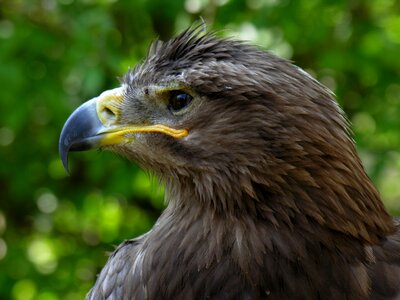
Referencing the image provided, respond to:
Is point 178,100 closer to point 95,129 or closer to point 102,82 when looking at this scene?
point 95,129

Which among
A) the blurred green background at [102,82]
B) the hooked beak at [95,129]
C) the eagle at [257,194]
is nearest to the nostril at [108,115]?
the hooked beak at [95,129]

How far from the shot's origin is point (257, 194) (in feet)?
9.99

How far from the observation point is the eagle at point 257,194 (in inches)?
117

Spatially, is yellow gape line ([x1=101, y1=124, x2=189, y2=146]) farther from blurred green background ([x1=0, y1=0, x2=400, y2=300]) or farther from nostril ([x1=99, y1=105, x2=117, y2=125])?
blurred green background ([x1=0, y1=0, x2=400, y2=300])

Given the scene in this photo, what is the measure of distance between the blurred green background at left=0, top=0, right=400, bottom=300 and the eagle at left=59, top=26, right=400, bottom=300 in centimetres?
181

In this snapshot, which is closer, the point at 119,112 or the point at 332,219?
the point at 332,219

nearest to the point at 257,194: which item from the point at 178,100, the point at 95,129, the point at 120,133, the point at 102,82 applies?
the point at 178,100

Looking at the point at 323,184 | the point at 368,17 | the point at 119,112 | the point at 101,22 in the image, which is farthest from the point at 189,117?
the point at 368,17

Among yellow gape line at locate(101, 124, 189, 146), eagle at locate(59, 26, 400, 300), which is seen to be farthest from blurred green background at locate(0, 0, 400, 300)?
eagle at locate(59, 26, 400, 300)

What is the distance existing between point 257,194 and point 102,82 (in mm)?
2442

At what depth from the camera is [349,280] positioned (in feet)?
9.66

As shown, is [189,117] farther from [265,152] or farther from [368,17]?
[368,17]

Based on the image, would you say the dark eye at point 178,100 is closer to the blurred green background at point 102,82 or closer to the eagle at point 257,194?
the eagle at point 257,194

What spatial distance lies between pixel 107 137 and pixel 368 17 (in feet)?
9.79
